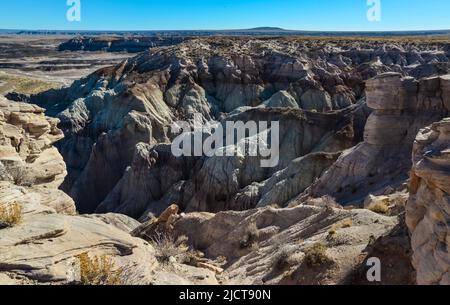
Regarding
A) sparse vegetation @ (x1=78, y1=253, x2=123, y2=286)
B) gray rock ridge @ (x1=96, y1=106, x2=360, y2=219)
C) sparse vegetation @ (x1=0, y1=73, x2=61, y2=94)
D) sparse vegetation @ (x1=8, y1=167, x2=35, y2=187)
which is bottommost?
gray rock ridge @ (x1=96, y1=106, x2=360, y2=219)

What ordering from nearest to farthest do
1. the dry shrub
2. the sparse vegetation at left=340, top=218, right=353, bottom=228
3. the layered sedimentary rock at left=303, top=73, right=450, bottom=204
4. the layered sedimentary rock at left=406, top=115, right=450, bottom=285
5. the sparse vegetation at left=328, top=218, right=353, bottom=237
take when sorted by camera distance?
the layered sedimentary rock at left=406, top=115, right=450, bottom=285, the dry shrub, the sparse vegetation at left=328, top=218, right=353, bottom=237, the sparse vegetation at left=340, top=218, right=353, bottom=228, the layered sedimentary rock at left=303, top=73, right=450, bottom=204

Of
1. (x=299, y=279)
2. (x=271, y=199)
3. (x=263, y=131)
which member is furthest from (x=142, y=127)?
(x=299, y=279)

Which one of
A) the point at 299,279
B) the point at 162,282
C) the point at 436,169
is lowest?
the point at 299,279

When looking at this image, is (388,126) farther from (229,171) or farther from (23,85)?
(23,85)

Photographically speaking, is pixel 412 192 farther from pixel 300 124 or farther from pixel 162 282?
pixel 300 124

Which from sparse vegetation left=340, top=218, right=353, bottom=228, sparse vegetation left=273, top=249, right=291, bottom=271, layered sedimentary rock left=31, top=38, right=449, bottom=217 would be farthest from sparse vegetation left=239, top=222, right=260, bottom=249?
layered sedimentary rock left=31, top=38, right=449, bottom=217

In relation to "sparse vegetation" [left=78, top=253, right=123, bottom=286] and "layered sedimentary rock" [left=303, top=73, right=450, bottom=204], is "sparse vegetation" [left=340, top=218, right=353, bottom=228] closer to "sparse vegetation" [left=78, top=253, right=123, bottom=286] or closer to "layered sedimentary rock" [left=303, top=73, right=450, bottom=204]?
"sparse vegetation" [left=78, top=253, right=123, bottom=286]
